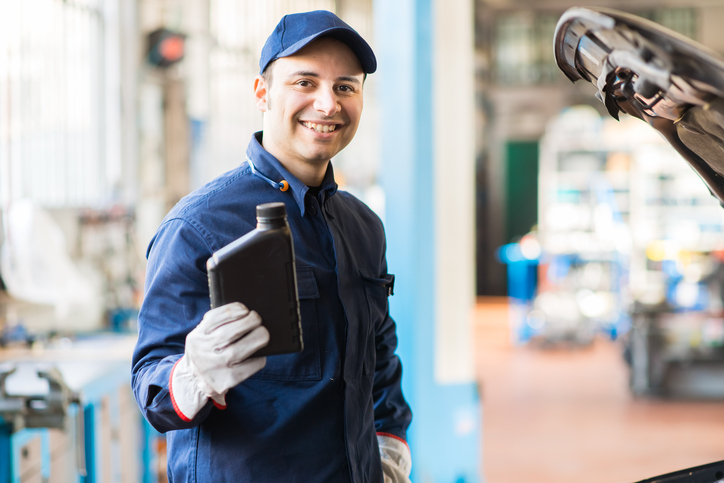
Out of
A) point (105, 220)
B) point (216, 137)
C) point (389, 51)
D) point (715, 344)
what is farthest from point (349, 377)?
point (216, 137)

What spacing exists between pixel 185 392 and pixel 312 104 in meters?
0.54

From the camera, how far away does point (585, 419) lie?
17.7ft

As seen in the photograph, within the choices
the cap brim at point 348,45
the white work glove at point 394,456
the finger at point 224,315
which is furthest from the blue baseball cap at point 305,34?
the white work glove at point 394,456

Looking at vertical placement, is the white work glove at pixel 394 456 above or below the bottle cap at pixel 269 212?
below

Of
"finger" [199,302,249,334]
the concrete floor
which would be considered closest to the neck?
"finger" [199,302,249,334]

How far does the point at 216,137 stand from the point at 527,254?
4.31m

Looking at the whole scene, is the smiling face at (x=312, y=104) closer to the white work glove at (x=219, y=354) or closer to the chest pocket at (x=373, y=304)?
the chest pocket at (x=373, y=304)

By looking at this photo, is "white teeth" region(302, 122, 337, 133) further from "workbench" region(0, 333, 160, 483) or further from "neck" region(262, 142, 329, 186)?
"workbench" region(0, 333, 160, 483)

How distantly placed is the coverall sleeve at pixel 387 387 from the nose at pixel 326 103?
0.43 m

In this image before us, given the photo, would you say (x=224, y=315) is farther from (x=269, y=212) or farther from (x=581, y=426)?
(x=581, y=426)

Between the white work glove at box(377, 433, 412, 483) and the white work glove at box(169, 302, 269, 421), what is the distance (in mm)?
596

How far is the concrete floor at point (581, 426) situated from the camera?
4.35 metres

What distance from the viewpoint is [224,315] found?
105cm

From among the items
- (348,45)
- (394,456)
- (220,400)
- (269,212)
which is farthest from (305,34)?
(394,456)
